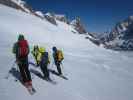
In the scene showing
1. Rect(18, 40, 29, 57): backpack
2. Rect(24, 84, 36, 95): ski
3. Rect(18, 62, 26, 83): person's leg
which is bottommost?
Rect(24, 84, 36, 95): ski

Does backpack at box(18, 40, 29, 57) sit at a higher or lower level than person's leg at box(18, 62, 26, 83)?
higher

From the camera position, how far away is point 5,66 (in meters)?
16.9

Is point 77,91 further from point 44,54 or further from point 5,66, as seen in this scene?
point 5,66

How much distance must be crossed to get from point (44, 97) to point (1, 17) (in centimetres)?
4046

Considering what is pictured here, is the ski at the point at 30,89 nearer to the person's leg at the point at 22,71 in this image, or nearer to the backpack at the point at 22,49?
the person's leg at the point at 22,71

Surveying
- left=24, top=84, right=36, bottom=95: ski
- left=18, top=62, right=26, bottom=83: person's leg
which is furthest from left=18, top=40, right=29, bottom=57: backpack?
left=24, top=84, right=36, bottom=95: ski

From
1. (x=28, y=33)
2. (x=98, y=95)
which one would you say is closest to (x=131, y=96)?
(x=98, y=95)

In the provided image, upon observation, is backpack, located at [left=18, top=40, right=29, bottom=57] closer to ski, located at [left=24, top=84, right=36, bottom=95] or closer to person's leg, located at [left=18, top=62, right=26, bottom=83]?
person's leg, located at [left=18, top=62, right=26, bottom=83]

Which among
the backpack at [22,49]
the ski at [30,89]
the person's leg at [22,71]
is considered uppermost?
the backpack at [22,49]

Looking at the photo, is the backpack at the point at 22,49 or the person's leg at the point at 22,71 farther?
the person's leg at the point at 22,71

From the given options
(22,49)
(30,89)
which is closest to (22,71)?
(30,89)

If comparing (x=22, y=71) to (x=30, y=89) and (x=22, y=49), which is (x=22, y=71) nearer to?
(x=30, y=89)

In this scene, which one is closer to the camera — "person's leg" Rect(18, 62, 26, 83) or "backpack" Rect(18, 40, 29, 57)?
"backpack" Rect(18, 40, 29, 57)

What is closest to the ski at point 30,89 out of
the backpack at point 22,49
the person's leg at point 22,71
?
the person's leg at point 22,71
